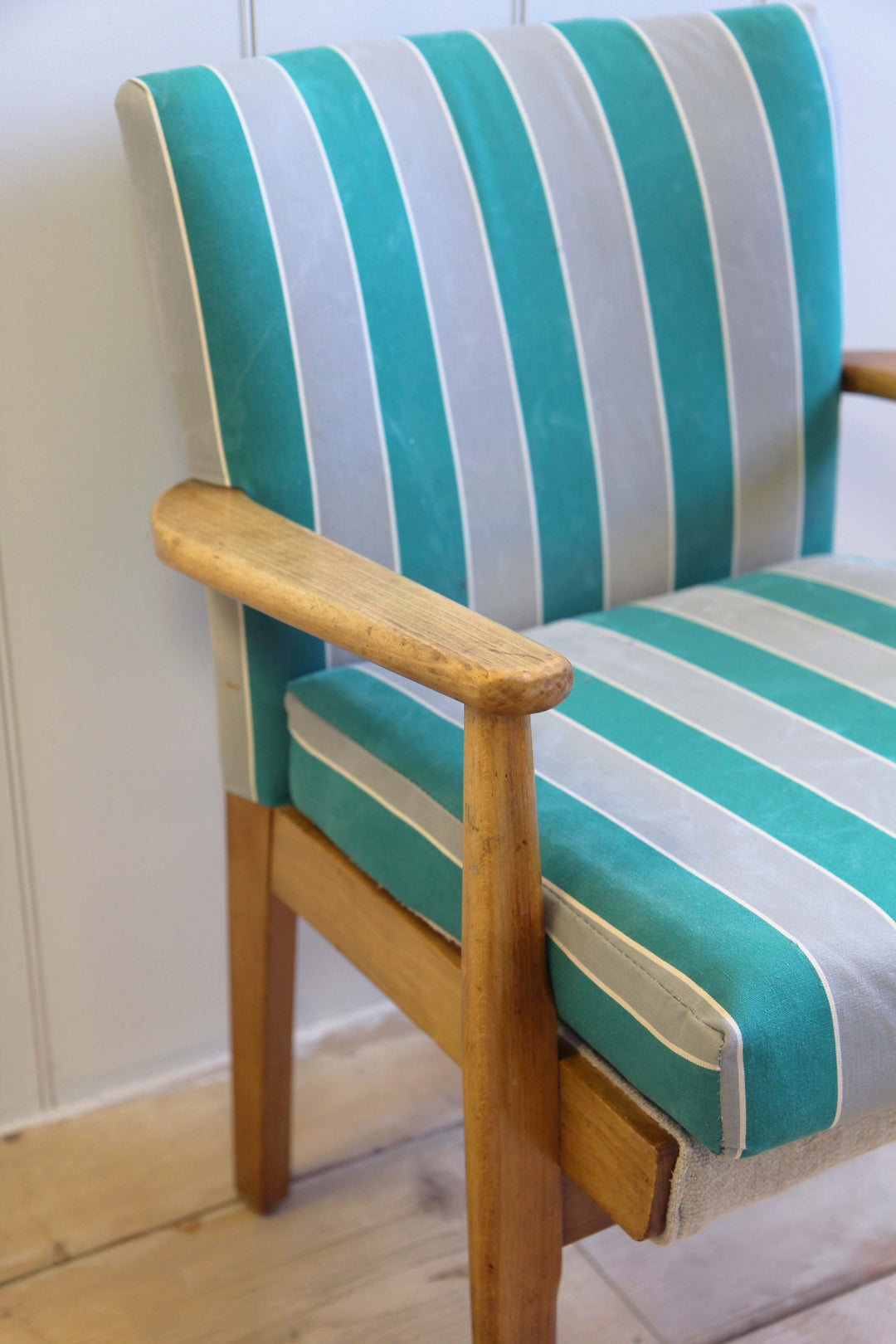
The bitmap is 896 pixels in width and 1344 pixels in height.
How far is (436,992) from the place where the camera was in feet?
2.48

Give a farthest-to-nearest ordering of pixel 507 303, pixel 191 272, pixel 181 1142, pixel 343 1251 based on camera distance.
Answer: pixel 181 1142
pixel 343 1251
pixel 507 303
pixel 191 272

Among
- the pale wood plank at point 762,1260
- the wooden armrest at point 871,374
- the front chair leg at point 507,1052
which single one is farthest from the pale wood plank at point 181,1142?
the wooden armrest at point 871,374

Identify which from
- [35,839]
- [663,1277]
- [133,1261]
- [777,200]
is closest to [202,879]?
[35,839]

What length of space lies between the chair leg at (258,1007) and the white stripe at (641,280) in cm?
39

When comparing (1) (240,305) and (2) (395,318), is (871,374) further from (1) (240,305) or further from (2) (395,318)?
(1) (240,305)

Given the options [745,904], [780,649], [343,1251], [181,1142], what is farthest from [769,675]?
[181,1142]

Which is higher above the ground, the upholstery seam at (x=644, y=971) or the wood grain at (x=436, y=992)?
the upholstery seam at (x=644, y=971)

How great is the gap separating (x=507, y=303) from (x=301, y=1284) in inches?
29.9

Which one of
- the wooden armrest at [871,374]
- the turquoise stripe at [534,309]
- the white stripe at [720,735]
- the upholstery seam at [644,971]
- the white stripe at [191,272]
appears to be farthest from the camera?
the wooden armrest at [871,374]

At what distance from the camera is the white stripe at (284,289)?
2.69 ft

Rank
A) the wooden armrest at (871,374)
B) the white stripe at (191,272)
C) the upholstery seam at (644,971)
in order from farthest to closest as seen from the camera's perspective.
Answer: the wooden armrest at (871,374)
the white stripe at (191,272)
the upholstery seam at (644,971)

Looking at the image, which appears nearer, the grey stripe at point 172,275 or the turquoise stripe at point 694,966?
the turquoise stripe at point 694,966

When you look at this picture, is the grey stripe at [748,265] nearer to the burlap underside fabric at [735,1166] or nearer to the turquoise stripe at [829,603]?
the turquoise stripe at [829,603]

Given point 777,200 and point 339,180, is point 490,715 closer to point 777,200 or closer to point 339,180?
point 339,180
